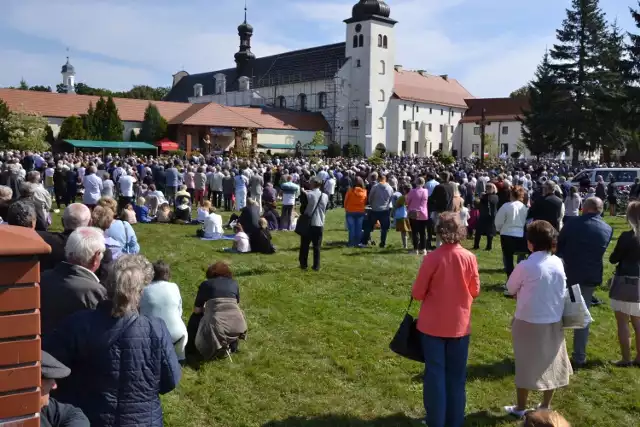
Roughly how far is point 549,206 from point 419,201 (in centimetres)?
352

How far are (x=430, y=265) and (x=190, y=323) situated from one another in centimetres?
334

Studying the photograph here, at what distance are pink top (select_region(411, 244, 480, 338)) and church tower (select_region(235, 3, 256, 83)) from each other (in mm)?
83848

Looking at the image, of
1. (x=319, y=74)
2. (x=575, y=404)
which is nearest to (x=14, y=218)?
(x=575, y=404)

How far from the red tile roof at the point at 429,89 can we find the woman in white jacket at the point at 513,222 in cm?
6379

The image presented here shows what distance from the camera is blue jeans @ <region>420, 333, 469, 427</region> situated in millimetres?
4844

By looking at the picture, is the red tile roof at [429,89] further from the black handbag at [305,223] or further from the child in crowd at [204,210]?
the black handbag at [305,223]

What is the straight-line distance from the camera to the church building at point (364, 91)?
69.9m

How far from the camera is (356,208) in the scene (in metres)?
13.9

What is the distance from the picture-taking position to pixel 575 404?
5754 mm

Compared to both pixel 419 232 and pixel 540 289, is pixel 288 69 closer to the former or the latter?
pixel 419 232

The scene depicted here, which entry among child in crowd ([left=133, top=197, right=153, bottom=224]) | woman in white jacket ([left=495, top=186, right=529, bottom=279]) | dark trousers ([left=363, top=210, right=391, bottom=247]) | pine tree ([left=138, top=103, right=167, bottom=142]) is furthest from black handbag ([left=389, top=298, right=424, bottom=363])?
pine tree ([left=138, top=103, right=167, bottom=142])

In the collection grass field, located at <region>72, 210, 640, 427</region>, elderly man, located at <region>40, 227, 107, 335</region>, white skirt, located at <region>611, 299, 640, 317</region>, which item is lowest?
grass field, located at <region>72, 210, 640, 427</region>

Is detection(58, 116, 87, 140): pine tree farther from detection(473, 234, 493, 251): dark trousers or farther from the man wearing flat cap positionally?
the man wearing flat cap

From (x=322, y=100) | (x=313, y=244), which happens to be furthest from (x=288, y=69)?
(x=313, y=244)
